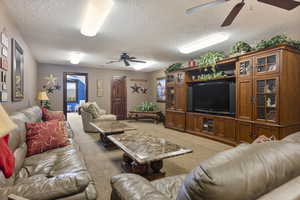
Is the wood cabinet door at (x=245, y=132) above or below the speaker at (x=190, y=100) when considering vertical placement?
below

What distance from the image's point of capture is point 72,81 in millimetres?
11750

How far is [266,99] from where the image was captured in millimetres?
3271

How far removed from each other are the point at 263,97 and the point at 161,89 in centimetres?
468

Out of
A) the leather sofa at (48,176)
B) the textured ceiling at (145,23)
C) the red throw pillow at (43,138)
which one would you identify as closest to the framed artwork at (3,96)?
the red throw pillow at (43,138)

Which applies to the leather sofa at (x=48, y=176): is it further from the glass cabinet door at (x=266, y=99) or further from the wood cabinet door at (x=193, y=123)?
the wood cabinet door at (x=193, y=123)

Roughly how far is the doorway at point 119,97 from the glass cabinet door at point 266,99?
574cm

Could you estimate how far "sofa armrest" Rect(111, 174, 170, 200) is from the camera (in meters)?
1.04

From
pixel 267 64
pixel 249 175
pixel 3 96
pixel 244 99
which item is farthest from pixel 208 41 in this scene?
pixel 3 96

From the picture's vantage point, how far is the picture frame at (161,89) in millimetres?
7441

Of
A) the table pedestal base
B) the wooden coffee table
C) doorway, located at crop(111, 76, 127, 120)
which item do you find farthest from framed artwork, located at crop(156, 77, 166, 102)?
the table pedestal base

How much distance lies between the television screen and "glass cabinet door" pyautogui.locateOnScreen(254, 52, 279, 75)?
0.85 metres

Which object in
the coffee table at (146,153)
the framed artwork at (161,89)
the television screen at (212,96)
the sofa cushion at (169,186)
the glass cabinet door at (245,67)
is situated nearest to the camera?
the sofa cushion at (169,186)

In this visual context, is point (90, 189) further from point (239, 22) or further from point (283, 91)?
point (283, 91)

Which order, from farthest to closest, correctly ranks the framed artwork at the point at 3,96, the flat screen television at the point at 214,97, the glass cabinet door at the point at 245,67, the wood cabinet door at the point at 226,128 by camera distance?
1. the flat screen television at the point at 214,97
2. the wood cabinet door at the point at 226,128
3. the glass cabinet door at the point at 245,67
4. the framed artwork at the point at 3,96
